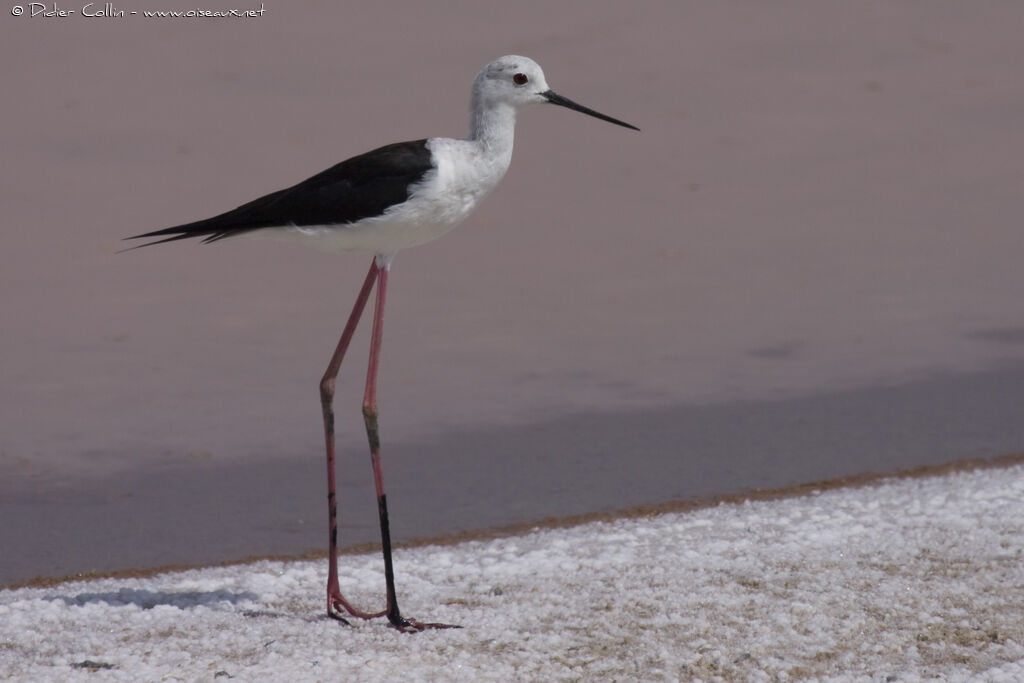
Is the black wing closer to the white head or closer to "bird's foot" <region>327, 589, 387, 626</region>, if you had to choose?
the white head

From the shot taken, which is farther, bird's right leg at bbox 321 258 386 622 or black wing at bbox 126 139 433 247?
bird's right leg at bbox 321 258 386 622

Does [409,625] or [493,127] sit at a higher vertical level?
[493,127]

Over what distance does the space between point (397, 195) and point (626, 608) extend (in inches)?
65.5

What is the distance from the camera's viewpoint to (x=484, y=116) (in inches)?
225

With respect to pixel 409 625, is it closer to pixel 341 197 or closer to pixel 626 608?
pixel 626 608

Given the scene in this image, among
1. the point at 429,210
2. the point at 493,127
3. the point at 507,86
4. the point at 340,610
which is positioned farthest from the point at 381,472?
the point at 507,86

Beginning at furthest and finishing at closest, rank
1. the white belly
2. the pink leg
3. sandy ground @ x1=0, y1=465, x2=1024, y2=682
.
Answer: the pink leg < the white belly < sandy ground @ x1=0, y1=465, x2=1024, y2=682

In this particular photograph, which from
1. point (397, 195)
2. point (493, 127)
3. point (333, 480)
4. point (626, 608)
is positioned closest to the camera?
point (397, 195)

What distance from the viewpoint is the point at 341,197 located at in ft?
18.6

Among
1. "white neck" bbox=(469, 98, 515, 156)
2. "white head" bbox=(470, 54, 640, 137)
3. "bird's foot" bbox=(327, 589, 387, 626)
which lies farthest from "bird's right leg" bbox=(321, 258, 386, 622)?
"white head" bbox=(470, 54, 640, 137)

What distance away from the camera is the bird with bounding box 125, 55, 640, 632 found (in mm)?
5598

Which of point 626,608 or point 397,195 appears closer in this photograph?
point 397,195

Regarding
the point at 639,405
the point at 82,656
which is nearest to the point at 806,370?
the point at 639,405

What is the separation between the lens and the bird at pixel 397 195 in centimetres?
560
